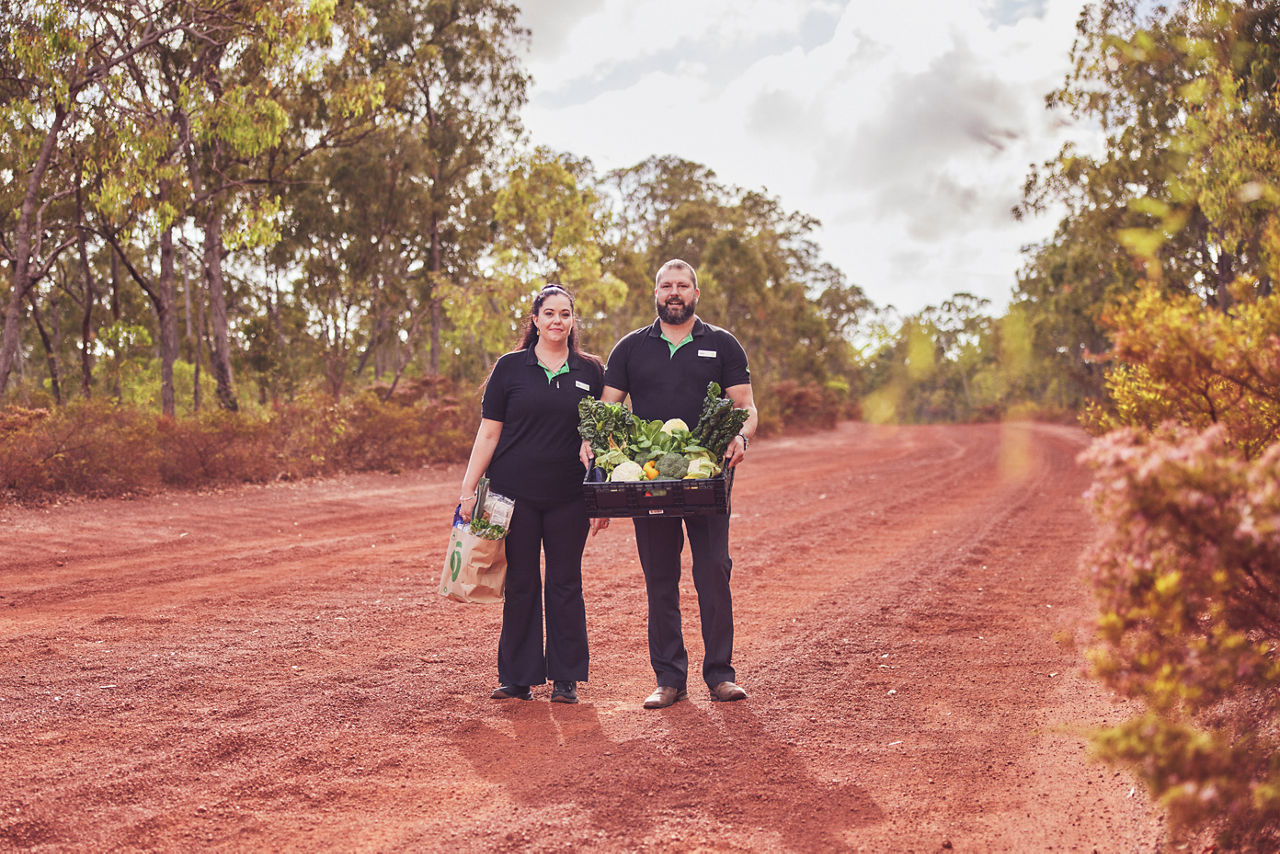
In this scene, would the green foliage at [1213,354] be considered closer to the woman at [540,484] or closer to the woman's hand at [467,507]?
the woman at [540,484]

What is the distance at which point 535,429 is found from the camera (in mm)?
5059

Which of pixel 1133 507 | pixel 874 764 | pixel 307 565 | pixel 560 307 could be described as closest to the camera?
pixel 1133 507

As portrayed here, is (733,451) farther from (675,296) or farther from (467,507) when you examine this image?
(467,507)

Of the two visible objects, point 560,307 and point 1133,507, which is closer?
point 1133,507

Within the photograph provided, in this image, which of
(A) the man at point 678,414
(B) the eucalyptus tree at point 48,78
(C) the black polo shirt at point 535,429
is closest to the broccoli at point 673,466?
(A) the man at point 678,414

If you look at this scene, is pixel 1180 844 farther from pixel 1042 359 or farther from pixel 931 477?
pixel 1042 359

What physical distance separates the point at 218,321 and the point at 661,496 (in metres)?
18.9

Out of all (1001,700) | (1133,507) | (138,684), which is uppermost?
(1133,507)

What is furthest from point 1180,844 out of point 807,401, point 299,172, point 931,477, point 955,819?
point 807,401

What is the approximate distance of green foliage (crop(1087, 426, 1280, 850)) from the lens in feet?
7.59

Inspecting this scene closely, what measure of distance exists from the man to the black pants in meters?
0.38

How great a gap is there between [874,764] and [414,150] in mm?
25833

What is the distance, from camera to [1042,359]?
60250 millimetres

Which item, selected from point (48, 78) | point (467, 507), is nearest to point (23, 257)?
point (48, 78)
